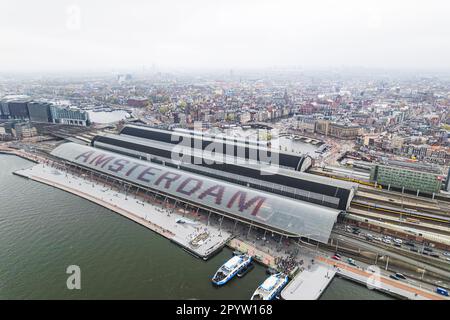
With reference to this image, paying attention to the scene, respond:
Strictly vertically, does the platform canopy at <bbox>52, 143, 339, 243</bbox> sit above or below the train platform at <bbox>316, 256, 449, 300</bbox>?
above

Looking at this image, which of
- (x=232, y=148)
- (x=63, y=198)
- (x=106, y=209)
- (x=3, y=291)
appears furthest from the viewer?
(x=232, y=148)

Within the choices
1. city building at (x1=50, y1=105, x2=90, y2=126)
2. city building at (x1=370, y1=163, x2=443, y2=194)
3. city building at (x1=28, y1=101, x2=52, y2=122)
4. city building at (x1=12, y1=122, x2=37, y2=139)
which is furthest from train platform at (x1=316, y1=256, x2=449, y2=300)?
city building at (x1=28, y1=101, x2=52, y2=122)

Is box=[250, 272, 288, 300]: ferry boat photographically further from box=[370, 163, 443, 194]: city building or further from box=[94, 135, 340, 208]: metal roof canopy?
box=[370, 163, 443, 194]: city building

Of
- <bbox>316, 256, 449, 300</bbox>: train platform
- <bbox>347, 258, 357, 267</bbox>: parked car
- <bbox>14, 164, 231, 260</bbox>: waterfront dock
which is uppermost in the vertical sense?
<bbox>14, 164, 231, 260</bbox>: waterfront dock

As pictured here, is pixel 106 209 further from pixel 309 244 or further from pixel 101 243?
pixel 309 244

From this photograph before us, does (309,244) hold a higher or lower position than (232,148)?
lower

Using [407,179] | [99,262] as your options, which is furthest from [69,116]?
[407,179]

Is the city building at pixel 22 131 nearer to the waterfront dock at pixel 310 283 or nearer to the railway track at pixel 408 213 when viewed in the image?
the waterfront dock at pixel 310 283

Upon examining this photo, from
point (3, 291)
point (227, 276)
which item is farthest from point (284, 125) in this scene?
point (3, 291)
